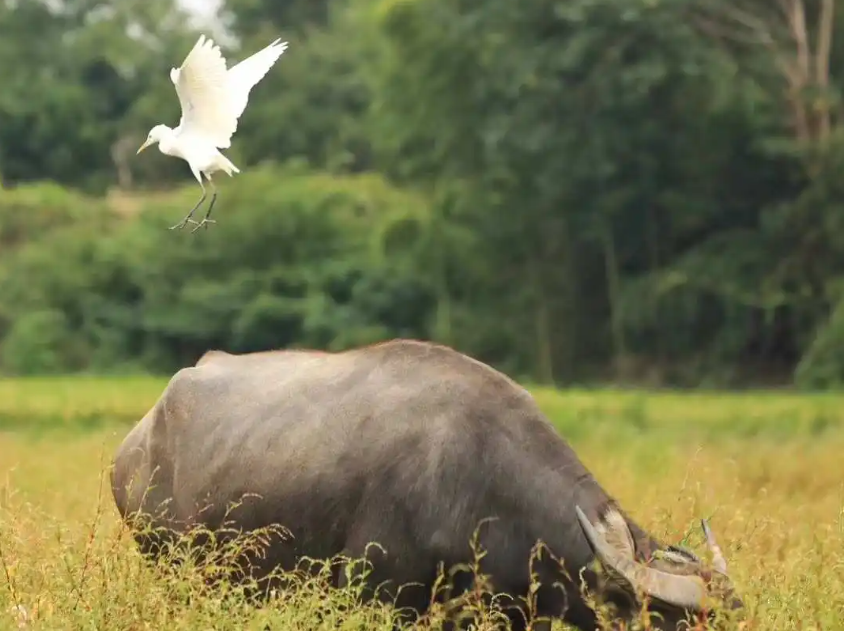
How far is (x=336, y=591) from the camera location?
4617mm

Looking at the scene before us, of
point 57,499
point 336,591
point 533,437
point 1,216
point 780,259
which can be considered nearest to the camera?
point 336,591

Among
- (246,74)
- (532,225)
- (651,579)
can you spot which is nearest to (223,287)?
(532,225)

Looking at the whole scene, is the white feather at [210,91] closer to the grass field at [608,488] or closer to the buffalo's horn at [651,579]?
the grass field at [608,488]

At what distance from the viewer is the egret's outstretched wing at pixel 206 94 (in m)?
5.34

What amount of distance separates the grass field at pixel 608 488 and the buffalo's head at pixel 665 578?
0.15m

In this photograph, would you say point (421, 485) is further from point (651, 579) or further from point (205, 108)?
point (205, 108)

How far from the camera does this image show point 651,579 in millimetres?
4324

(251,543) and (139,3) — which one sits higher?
(139,3)

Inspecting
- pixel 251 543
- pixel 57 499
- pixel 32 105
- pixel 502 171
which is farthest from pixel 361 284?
pixel 251 543

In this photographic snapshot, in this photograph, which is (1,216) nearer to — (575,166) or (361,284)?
(361,284)

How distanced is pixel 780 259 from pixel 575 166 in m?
3.43

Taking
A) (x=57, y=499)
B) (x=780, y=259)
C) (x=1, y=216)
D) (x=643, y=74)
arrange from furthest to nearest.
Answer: (x=1, y=216), (x=780, y=259), (x=643, y=74), (x=57, y=499)

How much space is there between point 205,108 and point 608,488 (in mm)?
4156

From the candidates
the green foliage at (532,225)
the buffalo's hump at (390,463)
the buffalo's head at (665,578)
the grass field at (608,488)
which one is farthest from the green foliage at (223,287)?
the buffalo's head at (665,578)
